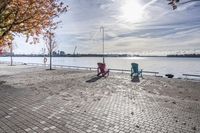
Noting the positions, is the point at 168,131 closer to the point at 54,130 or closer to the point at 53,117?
the point at 54,130

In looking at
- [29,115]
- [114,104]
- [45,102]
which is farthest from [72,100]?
[29,115]

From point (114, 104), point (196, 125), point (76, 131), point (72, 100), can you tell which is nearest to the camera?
point (76, 131)

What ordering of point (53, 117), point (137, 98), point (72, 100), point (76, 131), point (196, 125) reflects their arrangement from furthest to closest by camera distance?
point (137, 98) → point (72, 100) → point (53, 117) → point (196, 125) → point (76, 131)

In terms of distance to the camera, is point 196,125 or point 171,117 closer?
point 196,125

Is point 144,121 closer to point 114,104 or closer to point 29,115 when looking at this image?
point 114,104

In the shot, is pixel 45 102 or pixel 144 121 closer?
pixel 144 121

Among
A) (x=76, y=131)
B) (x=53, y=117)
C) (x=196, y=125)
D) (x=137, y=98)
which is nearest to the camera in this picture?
(x=76, y=131)

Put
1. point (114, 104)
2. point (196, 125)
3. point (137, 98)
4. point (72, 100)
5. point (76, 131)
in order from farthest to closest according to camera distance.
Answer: point (137, 98), point (72, 100), point (114, 104), point (196, 125), point (76, 131)

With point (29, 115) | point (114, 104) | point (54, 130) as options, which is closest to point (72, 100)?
point (114, 104)

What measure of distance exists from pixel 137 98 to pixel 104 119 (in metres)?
4.42

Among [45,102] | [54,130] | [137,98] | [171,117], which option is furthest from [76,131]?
[137,98]

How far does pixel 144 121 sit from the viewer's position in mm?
7684

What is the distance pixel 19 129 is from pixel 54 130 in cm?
109

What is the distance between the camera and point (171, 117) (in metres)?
8.23
